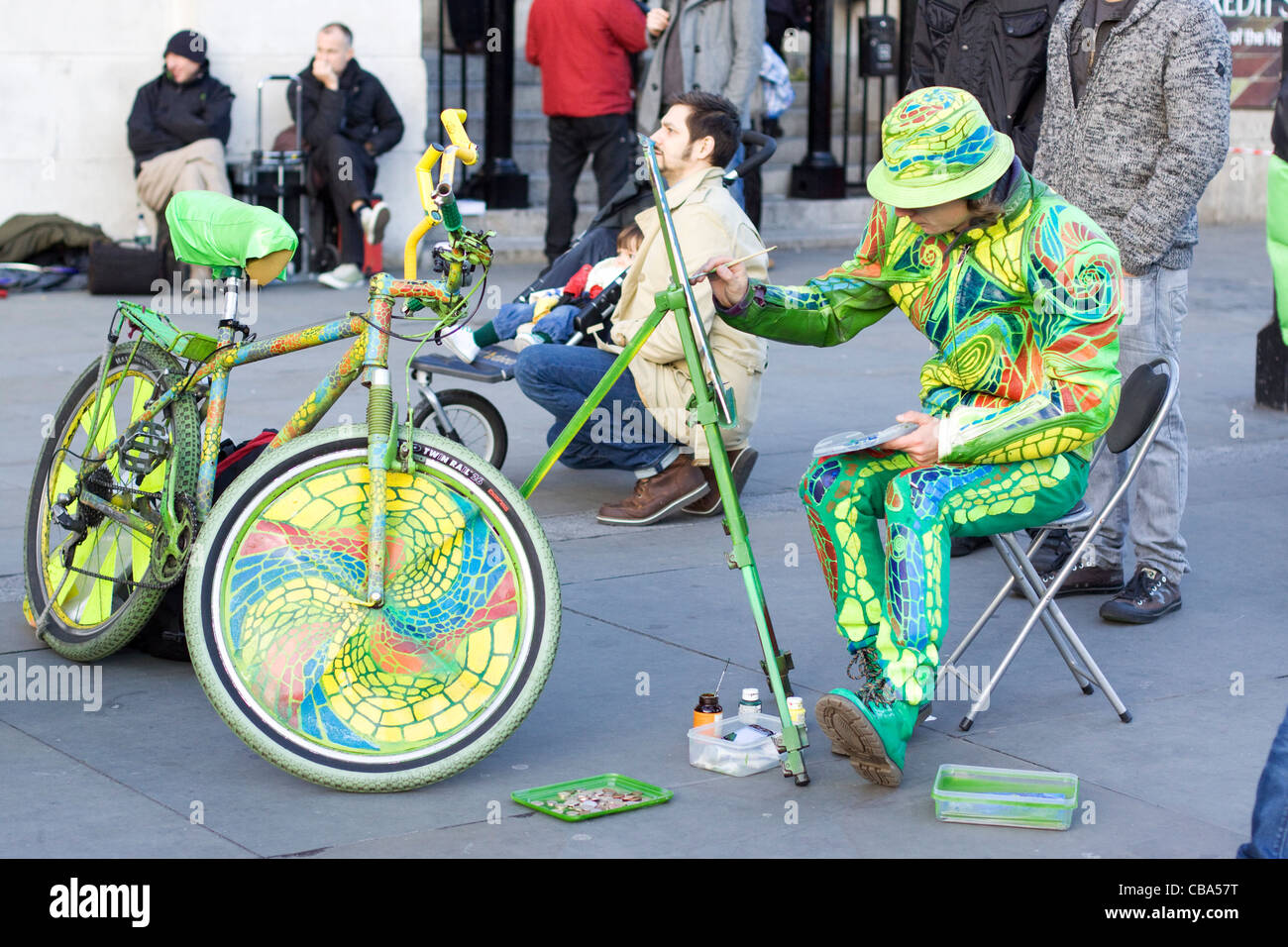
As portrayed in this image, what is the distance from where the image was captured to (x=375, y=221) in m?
11.7

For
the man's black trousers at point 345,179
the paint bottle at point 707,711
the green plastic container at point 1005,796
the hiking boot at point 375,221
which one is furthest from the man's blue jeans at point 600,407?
the man's black trousers at point 345,179

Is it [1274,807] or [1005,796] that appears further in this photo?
[1005,796]

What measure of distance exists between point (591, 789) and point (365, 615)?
→ 638mm

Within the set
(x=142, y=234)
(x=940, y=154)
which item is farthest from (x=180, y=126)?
(x=940, y=154)

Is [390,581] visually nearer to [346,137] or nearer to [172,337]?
[172,337]

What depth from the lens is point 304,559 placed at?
4.02 metres

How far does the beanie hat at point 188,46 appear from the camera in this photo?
11445 millimetres

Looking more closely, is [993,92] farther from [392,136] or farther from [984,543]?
[392,136]

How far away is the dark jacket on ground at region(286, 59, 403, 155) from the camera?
38.6 ft

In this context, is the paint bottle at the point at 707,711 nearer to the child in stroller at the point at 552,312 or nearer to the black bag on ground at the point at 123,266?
the child in stroller at the point at 552,312

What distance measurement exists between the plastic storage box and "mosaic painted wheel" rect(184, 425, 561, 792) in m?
0.44

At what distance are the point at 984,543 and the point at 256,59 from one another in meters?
7.67
